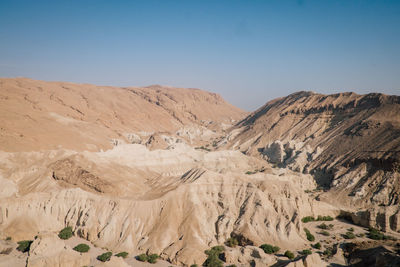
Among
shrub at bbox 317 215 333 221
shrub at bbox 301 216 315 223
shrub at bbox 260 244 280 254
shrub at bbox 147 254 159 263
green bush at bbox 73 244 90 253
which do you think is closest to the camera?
shrub at bbox 147 254 159 263

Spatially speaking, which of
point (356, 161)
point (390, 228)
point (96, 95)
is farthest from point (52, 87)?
point (390, 228)

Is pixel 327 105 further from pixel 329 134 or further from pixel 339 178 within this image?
pixel 339 178

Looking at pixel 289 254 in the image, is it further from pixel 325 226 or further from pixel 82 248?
pixel 82 248

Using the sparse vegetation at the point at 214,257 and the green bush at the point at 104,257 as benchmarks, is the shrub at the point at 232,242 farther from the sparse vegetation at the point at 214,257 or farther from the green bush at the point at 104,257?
the green bush at the point at 104,257

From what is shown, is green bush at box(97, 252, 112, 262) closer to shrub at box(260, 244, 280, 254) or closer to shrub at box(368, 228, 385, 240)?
shrub at box(260, 244, 280, 254)

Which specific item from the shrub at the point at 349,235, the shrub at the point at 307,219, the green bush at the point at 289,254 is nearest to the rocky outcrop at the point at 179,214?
the shrub at the point at 307,219

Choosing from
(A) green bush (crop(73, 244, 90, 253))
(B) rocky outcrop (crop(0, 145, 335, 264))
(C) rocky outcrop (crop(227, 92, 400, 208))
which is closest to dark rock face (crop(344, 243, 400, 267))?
(B) rocky outcrop (crop(0, 145, 335, 264))

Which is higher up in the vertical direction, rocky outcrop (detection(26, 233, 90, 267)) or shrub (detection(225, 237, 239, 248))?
shrub (detection(225, 237, 239, 248))
